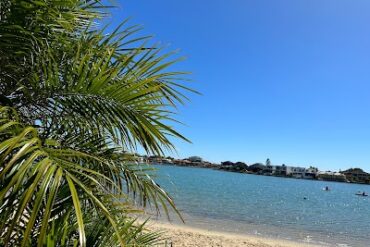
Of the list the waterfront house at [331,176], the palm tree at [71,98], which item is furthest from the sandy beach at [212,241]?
the waterfront house at [331,176]

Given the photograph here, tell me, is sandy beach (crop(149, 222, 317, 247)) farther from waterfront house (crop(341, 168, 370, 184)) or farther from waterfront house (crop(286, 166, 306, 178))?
waterfront house (crop(286, 166, 306, 178))

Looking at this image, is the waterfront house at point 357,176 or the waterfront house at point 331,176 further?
the waterfront house at point 331,176

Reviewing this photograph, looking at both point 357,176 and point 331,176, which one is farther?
point 331,176

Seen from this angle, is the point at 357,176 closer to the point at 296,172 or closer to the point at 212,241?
the point at 296,172

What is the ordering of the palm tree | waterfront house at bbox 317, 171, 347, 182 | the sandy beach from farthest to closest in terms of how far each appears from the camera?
waterfront house at bbox 317, 171, 347, 182, the sandy beach, the palm tree

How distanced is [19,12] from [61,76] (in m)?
0.45

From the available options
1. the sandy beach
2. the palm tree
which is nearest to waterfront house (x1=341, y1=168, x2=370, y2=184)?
the sandy beach

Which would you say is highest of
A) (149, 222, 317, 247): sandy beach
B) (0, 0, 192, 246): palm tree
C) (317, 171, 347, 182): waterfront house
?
(317, 171, 347, 182): waterfront house

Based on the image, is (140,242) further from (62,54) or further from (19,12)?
(19,12)

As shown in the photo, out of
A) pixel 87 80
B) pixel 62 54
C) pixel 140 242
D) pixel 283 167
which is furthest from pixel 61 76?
pixel 283 167

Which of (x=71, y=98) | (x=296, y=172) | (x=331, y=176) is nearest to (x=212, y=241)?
(x=71, y=98)

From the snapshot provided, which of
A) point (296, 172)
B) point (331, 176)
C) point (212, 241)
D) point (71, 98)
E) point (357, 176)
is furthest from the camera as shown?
point (296, 172)

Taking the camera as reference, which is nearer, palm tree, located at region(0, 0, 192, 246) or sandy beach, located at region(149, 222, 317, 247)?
palm tree, located at region(0, 0, 192, 246)

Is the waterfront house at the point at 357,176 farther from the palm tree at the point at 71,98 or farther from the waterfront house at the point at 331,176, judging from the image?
the palm tree at the point at 71,98
